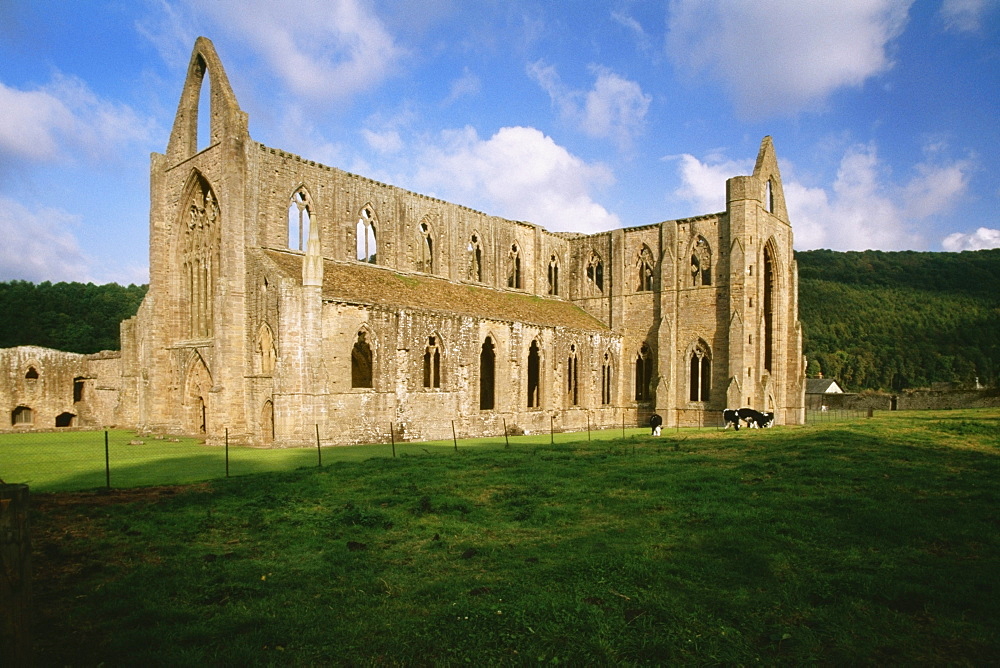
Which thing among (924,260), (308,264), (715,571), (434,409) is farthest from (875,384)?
(715,571)

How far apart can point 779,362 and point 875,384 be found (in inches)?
2394

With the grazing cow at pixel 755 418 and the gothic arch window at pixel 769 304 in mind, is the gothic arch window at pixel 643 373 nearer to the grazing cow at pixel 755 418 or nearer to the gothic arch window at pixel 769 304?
the gothic arch window at pixel 769 304

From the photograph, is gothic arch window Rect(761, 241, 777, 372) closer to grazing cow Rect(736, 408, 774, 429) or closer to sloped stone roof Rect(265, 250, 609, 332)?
grazing cow Rect(736, 408, 774, 429)

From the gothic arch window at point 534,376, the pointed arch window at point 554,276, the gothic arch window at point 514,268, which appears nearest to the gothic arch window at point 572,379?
the gothic arch window at point 534,376

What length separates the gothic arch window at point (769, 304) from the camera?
3916 centimetres

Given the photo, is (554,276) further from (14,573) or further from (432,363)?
(14,573)

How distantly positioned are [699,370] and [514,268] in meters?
13.3

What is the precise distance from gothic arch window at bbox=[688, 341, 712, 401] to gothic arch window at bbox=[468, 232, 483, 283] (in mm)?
13880

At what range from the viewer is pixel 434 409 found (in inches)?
1120

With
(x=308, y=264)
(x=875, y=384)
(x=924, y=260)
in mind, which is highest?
(x=924, y=260)

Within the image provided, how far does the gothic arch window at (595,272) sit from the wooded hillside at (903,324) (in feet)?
188

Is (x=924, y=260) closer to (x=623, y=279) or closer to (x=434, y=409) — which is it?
(x=623, y=279)

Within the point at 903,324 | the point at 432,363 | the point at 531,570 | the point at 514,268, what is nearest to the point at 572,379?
the point at 514,268

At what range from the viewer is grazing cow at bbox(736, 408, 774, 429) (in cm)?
3206
